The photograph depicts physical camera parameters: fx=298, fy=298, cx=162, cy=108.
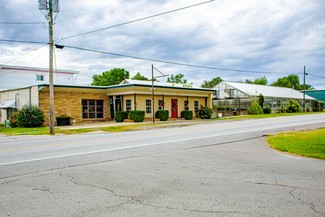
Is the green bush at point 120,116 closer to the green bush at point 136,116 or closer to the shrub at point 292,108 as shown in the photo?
the green bush at point 136,116

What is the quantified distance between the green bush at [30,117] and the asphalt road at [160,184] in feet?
49.5

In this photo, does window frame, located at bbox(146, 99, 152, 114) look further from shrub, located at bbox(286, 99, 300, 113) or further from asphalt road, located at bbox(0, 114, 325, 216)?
shrub, located at bbox(286, 99, 300, 113)

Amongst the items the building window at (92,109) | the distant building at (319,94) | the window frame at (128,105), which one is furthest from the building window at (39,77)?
the distant building at (319,94)

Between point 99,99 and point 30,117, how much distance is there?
853 centimetres

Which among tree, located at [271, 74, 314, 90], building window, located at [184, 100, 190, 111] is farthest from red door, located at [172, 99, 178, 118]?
tree, located at [271, 74, 314, 90]

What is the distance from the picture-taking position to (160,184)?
6.12 metres

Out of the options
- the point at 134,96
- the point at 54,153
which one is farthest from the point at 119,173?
the point at 134,96

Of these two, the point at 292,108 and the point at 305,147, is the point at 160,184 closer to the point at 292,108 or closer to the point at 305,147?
the point at 305,147

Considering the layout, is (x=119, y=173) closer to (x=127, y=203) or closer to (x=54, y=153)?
(x=127, y=203)

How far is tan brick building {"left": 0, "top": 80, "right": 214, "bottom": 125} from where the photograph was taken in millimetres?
27625

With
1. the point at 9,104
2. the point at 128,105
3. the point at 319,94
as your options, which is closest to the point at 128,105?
the point at 128,105

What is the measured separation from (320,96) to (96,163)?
8409 centimetres

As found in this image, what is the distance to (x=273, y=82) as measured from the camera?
348 feet

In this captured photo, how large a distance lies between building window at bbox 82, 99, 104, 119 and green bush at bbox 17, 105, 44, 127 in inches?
228
